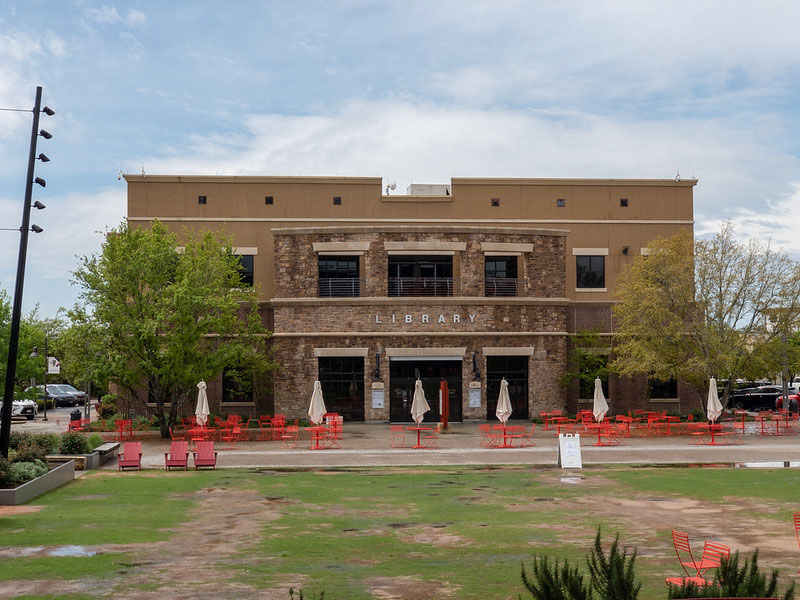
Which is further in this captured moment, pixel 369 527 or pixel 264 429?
pixel 264 429

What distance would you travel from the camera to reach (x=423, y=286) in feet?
144

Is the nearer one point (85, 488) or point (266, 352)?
point (85, 488)

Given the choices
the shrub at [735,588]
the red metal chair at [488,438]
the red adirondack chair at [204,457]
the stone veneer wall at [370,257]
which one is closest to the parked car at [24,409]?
the stone veneer wall at [370,257]

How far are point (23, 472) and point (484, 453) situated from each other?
591 inches

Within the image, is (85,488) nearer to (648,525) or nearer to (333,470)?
(333,470)

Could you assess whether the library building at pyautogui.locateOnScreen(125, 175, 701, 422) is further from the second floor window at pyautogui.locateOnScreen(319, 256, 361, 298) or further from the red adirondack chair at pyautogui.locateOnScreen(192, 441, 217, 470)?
the red adirondack chair at pyautogui.locateOnScreen(192, 441, 217, 470)

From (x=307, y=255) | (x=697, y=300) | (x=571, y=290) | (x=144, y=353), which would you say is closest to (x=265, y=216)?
(x=307, y=255)

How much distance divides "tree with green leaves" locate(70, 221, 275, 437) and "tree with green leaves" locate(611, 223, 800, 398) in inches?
714

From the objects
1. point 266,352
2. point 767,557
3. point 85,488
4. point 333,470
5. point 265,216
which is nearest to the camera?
point 767,557

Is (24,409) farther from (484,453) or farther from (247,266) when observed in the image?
(484,453)

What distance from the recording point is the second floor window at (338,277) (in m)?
43.4

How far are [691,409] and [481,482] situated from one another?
2776cm

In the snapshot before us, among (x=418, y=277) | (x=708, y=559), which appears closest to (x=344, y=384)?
(x=418, y=277)

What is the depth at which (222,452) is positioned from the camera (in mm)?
30656
